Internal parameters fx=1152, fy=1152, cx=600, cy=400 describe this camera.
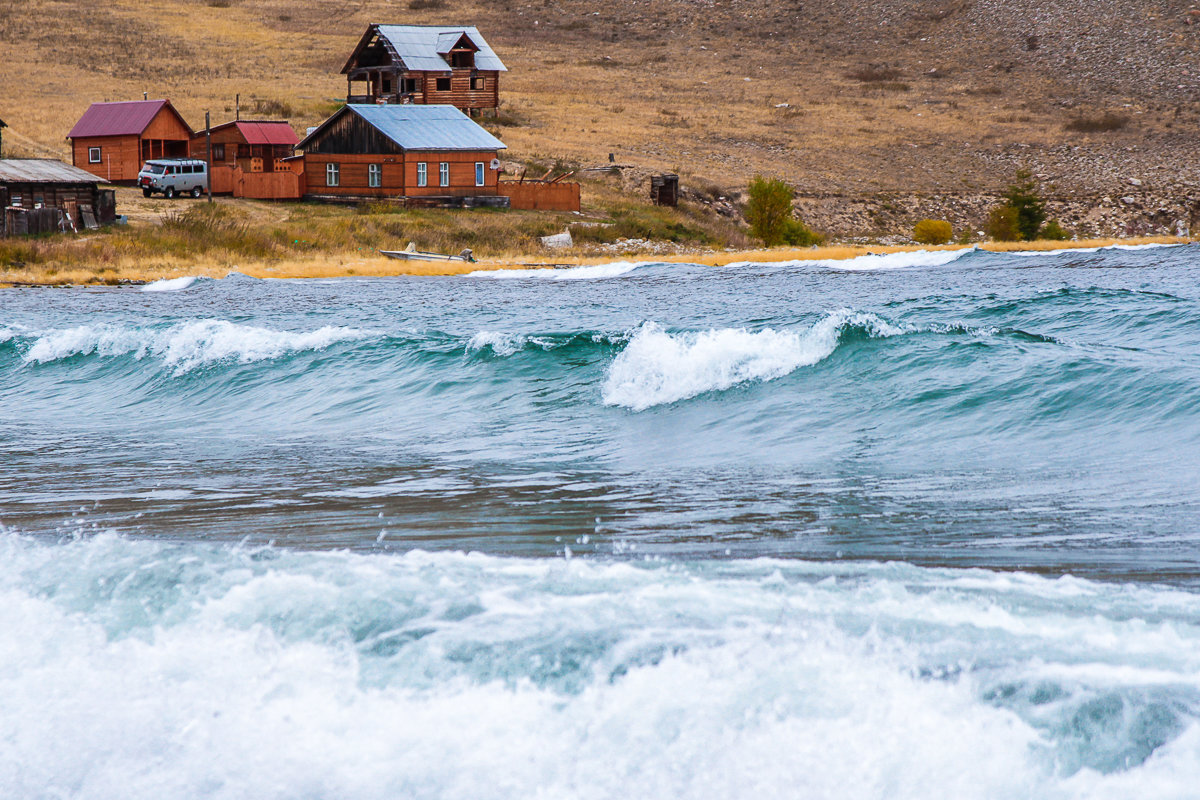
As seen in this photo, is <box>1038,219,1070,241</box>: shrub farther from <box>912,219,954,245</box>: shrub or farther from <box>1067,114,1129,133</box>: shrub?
<box>1067,114,1129,133</box>: shrub

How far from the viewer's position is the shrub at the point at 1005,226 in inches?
2373

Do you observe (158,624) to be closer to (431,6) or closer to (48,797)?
(48,797)

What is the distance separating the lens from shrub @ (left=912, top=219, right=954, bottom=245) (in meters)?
63.8

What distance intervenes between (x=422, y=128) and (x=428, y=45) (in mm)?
23408

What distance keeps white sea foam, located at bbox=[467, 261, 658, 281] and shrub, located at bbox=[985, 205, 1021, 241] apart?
24409mm

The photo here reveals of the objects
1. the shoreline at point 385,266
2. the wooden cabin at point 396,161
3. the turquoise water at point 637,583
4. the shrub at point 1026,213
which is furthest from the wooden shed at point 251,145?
the turquoise water at point 637,583

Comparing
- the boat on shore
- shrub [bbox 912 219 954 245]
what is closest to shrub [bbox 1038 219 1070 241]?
shrub [bbox 912 219 954 245]

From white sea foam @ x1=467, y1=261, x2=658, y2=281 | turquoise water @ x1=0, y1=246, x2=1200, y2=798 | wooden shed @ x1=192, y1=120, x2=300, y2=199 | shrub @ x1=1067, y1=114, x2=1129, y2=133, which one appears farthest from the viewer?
shrub @ x1=1067, y1=114, x2=1129, y2=133

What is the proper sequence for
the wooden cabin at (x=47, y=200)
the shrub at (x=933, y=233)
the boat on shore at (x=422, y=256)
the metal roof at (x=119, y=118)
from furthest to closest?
1. the shrub at (x=933, y=233)
2. the metal roof at (x=119, y=118)
3. the boat on shore at (x=422, y=256)
4. the wooden cabin at (x=47, y=200)

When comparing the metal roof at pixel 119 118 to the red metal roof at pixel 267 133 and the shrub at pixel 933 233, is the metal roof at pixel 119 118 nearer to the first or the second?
the red metal roof at pixel 267 133

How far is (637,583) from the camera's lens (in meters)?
6.32

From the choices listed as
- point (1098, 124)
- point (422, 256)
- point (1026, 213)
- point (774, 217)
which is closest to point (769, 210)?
point (774, 217)

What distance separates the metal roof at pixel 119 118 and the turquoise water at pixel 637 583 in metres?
53.3

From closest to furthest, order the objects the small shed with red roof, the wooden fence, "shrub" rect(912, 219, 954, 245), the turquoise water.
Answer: the turquoise water < the wooden fence < "shrub" rect(912, 219, 954, 245) < the small shed with red roof
